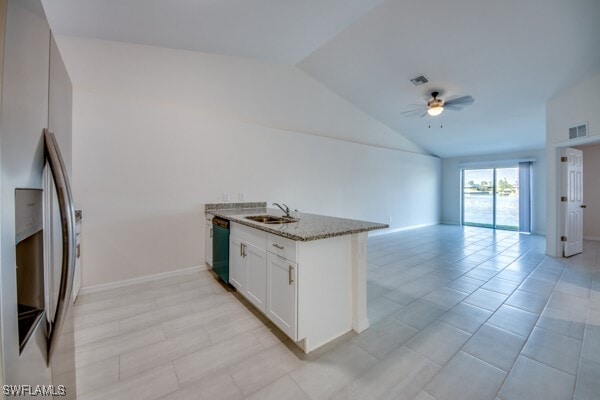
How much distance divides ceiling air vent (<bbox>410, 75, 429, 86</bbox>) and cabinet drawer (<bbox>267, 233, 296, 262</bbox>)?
3.82 meters

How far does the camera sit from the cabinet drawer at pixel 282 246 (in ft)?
5.95

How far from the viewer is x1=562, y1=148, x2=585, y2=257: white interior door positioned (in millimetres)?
4328

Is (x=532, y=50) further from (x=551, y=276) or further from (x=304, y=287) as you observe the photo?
(x=304, y=287)

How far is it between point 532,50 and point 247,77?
3982 millimetres

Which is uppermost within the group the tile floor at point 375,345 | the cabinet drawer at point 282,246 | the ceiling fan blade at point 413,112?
the ceiling fan blade at point 413,112

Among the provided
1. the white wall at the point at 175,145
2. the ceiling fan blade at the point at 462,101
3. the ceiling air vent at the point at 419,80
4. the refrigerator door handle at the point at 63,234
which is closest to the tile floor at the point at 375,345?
the white wall at the point at 175,145

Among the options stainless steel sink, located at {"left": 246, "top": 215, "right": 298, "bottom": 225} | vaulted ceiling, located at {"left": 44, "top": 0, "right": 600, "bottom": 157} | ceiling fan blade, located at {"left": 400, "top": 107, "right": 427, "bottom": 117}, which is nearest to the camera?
vaulted ceiling, located at {"left": 44, "top": 0, "right": 600, "bottom": 157}

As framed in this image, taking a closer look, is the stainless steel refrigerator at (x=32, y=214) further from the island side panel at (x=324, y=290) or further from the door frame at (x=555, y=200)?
the door frame at (x=555, y=200)

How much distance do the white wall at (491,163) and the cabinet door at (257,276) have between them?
26.3ft

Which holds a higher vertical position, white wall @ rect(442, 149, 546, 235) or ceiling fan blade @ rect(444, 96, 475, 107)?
ceiling fan blade @ rect(444, 96, 475, 107)

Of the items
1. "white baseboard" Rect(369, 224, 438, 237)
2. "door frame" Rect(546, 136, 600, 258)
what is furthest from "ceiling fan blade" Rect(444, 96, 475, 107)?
"white baseboard" Rect(369, 224, 438, 237)

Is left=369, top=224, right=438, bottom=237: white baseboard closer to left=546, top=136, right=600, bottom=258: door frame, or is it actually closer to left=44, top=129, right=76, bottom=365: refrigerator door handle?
left=546, top=136, right=600, bottom=258: door frame

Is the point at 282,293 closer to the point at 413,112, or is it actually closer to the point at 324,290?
the point at 324,290

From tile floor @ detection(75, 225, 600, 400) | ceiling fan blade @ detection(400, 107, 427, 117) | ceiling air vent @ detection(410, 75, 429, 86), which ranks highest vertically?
ceiling air vent @ detection(410, 75, 429, 86)
